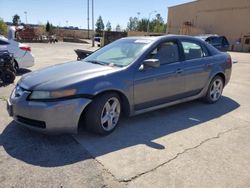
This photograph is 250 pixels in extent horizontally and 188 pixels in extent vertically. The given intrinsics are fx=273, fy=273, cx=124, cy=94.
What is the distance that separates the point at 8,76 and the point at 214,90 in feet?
17.9

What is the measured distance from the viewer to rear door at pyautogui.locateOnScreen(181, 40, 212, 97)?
5.25m

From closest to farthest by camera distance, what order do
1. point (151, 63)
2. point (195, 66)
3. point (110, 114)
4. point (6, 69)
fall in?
point (110, 114)
point (151, 63)
point (195, 66)
point (6, 69)

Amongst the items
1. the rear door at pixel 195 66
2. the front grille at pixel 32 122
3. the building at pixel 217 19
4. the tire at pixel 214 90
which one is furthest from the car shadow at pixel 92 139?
the building at pixel 217 19

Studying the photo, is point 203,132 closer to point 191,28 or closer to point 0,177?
point 0,177

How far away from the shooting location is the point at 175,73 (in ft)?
16.2

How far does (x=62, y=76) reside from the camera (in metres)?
3.96

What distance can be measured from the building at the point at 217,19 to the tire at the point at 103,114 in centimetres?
3456

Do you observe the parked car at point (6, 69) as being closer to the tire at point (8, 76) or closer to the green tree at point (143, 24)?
the tire at point (8, 76)

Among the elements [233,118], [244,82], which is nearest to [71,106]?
[233,118]

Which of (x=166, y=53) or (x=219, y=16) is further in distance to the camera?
(x=219, y=16)

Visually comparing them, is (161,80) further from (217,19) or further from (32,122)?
(217,19)

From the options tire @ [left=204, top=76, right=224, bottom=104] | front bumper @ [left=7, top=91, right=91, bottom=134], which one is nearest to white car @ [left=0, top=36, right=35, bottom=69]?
front bumper @ [left=7, top=91, right=91, bottom=134]

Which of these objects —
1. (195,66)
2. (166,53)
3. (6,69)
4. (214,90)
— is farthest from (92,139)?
(6,69)

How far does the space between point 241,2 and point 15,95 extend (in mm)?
39580
